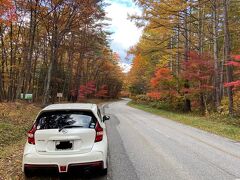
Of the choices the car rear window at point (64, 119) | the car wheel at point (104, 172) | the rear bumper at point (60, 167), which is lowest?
the car wheel at point (104, 172)

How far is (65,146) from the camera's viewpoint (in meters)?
5.36

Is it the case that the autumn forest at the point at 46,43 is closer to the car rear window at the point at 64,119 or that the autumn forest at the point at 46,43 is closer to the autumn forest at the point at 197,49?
the autumn forest at the point at 197,49

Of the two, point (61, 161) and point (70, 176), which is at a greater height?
point (61, 161)

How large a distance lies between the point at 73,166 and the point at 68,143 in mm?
446

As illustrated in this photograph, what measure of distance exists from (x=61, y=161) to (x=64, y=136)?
47 cm

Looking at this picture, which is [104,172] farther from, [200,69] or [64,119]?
[200,69]

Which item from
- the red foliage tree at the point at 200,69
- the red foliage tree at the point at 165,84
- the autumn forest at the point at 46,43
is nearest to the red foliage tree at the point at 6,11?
the autumn forest at the point at 46,43

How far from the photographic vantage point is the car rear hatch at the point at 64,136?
5.35m

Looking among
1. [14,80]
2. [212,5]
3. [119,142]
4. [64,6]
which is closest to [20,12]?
[64,6]

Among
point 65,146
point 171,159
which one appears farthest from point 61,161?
point 171,159

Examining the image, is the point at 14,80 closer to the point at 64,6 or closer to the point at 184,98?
the point at 64,6

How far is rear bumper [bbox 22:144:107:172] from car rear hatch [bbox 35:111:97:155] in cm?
9

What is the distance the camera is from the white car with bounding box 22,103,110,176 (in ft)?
17.1

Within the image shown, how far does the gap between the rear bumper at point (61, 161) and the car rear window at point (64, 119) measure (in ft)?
1.93
